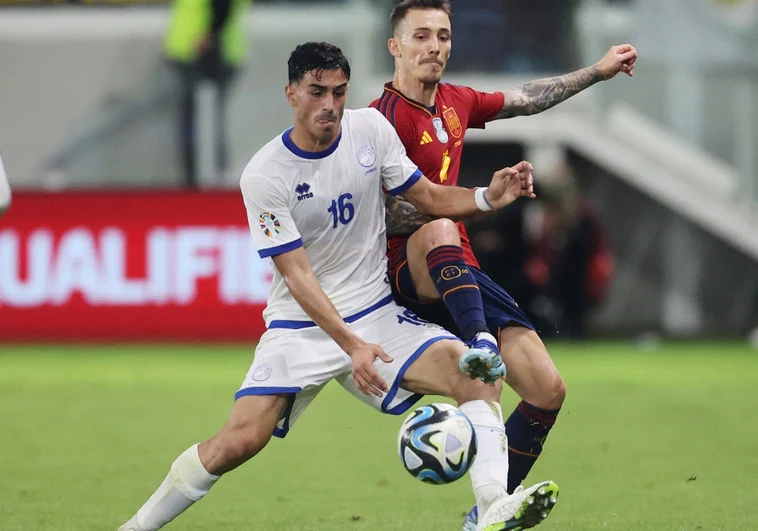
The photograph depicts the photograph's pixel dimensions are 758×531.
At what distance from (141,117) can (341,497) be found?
29.5 ft

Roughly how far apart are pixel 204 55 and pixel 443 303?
9.52 m

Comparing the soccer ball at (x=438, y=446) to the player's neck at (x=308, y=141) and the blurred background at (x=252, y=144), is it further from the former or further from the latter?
the blurred background at (x=252, y=144)

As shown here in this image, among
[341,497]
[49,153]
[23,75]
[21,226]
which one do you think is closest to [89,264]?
[21,226]

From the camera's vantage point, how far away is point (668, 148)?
49.3 ft

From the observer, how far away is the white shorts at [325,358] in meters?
5.68

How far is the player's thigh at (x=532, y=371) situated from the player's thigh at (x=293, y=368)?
73 cm

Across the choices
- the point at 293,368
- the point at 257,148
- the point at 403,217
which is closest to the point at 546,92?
the point at 403,217

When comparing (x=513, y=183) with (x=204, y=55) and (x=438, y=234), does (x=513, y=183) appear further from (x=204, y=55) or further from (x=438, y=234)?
(x=204, y=55)

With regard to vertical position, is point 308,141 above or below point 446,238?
above

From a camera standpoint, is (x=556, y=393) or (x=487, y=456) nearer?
(x=487, y=456)

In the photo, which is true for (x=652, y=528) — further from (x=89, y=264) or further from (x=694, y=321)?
(x=694, y=321)

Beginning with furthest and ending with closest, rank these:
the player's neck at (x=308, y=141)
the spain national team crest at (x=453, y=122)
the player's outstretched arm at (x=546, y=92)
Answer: the player's outstretched arm at (x=546, y=92) < the spain national team crest at (x=453, y=122) < the player's neck at (x=308, y=141)

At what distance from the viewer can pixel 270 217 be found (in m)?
5.63

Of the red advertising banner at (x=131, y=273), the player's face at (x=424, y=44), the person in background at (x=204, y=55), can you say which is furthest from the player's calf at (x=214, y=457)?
the person in background at (x=204, y=55)
